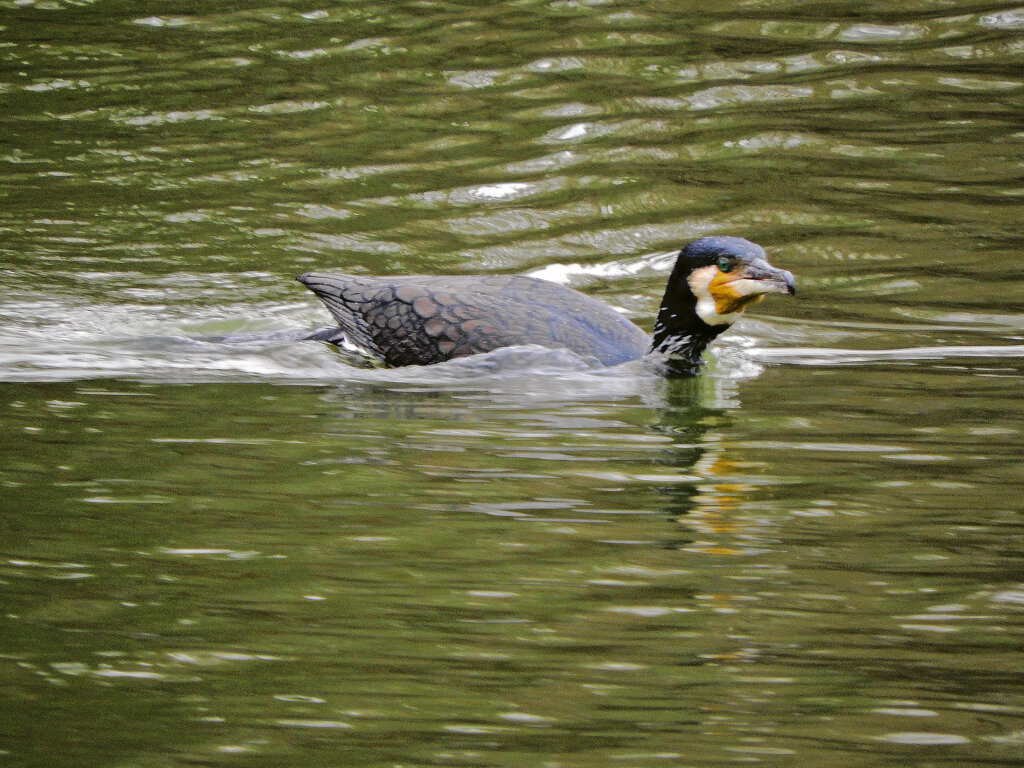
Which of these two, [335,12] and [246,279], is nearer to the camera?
[246,279]

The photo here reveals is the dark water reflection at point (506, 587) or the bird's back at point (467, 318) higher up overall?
the bird's back at point (467, 318)

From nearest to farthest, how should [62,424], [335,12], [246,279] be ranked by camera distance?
[62,424] < [246,279] < [335,12]

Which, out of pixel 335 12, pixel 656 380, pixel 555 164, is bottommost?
pixel 656 380

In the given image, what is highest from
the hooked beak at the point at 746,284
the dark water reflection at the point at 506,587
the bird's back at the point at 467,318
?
the hooked beak at the point at 746,284

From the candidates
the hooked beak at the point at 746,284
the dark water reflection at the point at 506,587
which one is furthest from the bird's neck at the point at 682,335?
the dark water reflection at the point at 506,587

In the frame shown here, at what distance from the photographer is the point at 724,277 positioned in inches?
278

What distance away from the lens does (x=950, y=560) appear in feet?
13.2

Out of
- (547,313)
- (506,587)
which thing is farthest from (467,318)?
(506,587)

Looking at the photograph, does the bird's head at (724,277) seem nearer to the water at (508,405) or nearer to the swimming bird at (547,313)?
the swimming bird at (547,313)

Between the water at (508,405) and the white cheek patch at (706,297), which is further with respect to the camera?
the white cheek patch at (706,297)

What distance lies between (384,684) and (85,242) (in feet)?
23.1

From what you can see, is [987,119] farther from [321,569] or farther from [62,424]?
[321,569]

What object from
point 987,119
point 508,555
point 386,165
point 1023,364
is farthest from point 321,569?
point 987,119

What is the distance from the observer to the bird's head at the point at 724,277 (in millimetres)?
6934
